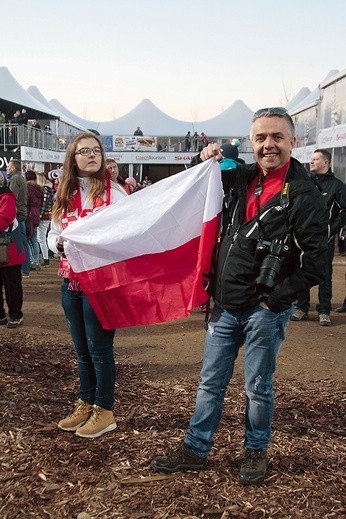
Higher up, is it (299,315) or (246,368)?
(246,368)

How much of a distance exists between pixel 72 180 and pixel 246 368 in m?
1.70

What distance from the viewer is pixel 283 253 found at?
9.48 ft

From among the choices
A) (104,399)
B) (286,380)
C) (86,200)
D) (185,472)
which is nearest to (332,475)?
(185,472)

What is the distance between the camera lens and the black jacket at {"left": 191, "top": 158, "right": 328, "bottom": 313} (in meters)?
2.88

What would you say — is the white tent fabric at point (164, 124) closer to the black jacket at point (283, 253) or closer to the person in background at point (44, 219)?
the person in background at point (44, 219)

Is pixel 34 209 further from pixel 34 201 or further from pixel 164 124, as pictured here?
pixel 164 124

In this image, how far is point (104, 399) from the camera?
383 centimetres

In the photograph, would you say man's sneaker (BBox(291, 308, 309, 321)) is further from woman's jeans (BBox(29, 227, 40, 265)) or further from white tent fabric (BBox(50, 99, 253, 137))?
Result: white tent fabric (BBox(50, 99, 253, 137))

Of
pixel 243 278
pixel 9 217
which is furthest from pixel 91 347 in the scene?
pixel 9 217

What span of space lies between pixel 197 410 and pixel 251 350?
52 centimetres

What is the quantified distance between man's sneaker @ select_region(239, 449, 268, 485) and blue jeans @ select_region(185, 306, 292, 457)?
44 mm

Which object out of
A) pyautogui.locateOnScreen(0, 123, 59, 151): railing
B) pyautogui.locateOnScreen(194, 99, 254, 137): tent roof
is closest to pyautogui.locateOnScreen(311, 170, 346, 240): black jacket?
pyautogui.locateOnScreen(0, 123, 59, 151): railing

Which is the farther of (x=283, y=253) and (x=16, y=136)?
(x=16, y=136)

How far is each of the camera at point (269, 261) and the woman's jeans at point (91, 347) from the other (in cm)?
123
